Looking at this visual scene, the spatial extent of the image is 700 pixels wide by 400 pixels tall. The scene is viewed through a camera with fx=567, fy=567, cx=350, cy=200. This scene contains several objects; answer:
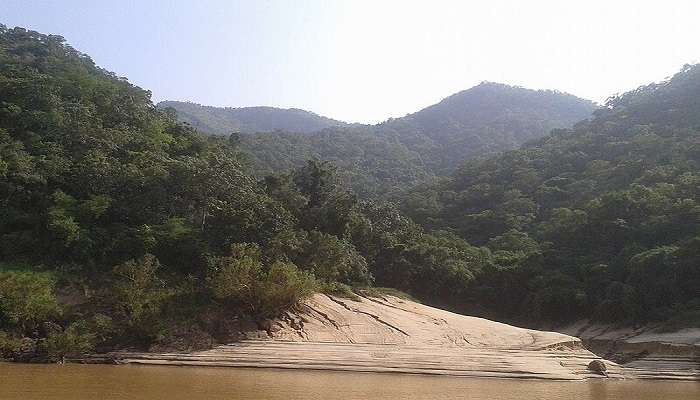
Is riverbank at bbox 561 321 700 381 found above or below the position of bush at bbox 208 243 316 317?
below

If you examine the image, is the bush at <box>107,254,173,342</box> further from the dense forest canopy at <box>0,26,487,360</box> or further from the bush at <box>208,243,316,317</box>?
the bush at <box>208,243,316,317</box>

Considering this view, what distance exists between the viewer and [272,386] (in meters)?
15.7

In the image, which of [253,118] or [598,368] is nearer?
[598,368]

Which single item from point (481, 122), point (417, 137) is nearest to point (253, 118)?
point (417, 137)

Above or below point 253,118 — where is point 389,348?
below

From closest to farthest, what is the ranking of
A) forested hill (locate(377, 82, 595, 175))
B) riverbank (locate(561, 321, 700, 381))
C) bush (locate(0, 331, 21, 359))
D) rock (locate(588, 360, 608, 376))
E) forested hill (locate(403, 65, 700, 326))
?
bush (locate(0, 331, 21, 359)), rock (locate(588, 360, 608, 376)), riverbank (locate(561, 321, 700, 381)), forested hill (locate(403, 65, 700, 326)), forested hill (locate(377, 82, 595, 175))

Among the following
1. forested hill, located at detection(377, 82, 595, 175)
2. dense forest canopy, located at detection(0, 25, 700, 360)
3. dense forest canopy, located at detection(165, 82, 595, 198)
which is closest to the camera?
dense forest canopy, located at detection(0, 25, 700, 360)

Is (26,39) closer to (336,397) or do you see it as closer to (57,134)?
(57,134)

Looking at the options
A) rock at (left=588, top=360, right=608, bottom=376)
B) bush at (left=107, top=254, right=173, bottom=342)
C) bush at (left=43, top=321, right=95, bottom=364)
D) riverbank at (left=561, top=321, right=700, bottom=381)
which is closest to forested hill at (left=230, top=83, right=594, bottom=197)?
riverbank at (left=561, top=321, right=700, bottom=381)

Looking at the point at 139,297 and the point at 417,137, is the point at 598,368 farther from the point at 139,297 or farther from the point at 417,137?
the point at 417,137

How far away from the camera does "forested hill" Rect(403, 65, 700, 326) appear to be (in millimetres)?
34906

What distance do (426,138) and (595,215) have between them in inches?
2704

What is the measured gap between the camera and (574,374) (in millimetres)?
20703

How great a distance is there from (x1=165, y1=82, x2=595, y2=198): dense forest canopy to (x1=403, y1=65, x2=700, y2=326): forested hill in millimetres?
14622
